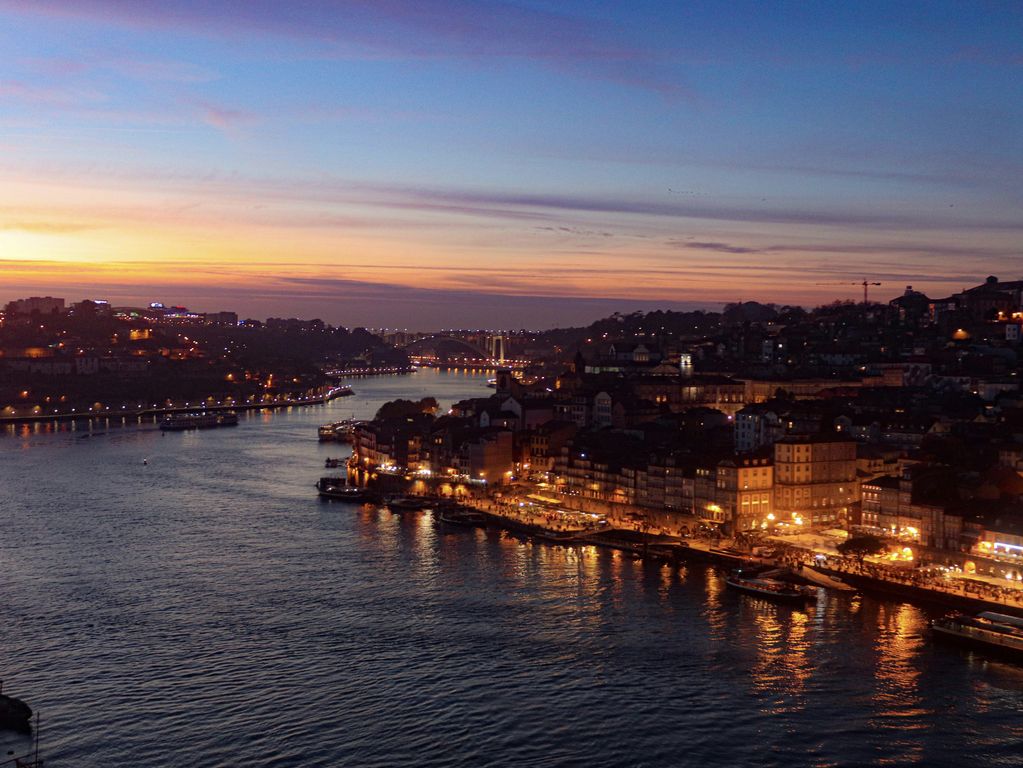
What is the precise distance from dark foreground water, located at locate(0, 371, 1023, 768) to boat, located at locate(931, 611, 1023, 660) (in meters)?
0.26

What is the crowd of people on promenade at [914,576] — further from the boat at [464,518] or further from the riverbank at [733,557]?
the boat at [464,518]

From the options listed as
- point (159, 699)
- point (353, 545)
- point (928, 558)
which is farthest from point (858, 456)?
point (159, 699)

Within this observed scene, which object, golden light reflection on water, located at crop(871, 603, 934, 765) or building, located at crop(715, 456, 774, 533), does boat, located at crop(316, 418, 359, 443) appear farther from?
golden light reflection on water, located at crop(871, 603, 934, 765)

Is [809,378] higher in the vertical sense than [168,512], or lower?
higher

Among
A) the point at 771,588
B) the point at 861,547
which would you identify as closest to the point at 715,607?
the point at 771,588

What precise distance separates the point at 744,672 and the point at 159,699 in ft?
18.0

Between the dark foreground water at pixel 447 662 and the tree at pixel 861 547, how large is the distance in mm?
1225

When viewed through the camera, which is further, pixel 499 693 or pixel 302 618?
pixel 302 618

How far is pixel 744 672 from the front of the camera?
11344mm

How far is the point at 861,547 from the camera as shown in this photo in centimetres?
1560

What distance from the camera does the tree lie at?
51.0ft

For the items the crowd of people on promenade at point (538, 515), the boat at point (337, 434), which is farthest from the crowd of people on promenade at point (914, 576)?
the boat at point (337, 434)

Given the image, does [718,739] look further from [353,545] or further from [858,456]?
[858,456]

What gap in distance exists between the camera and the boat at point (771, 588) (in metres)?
14.3
